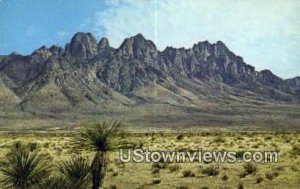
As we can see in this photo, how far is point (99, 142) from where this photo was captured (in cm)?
1304

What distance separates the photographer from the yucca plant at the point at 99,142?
1262cm

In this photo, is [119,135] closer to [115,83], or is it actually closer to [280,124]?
[280,124]

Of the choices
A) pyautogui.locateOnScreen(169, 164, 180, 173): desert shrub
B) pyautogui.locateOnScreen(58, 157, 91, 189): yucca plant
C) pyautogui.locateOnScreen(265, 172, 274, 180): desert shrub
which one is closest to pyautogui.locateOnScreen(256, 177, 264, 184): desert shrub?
pyautogui.locateOnScreen(265, 172, 274, 180): desert shrub

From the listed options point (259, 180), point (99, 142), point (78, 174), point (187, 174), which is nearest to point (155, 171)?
point (187, 174)

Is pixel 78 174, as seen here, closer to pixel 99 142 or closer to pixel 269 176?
A: pixel 99 142

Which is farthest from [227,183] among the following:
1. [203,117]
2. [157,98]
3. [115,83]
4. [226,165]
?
[115,83]

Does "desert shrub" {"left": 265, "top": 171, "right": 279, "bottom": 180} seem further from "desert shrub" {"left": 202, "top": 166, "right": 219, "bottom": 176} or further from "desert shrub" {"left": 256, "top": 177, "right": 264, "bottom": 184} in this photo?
"desert shrub" {"left": 202, "top": 166, "right": 219, "bottom": 176}

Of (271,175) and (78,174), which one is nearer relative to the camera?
(78,174)

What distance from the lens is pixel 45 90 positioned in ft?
523

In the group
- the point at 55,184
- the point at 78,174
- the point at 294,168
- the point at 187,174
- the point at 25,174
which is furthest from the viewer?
the point at 294,168

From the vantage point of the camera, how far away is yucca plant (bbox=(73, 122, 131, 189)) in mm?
12625

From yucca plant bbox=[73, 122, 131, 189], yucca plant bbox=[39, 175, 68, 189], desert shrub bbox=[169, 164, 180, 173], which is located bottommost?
desert shrub bbox=[169, 164, 180, 173]

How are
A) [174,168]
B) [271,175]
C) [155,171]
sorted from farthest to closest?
1. [174,168]
2. [155,171]
3. [271,175]

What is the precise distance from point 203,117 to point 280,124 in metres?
21.9
